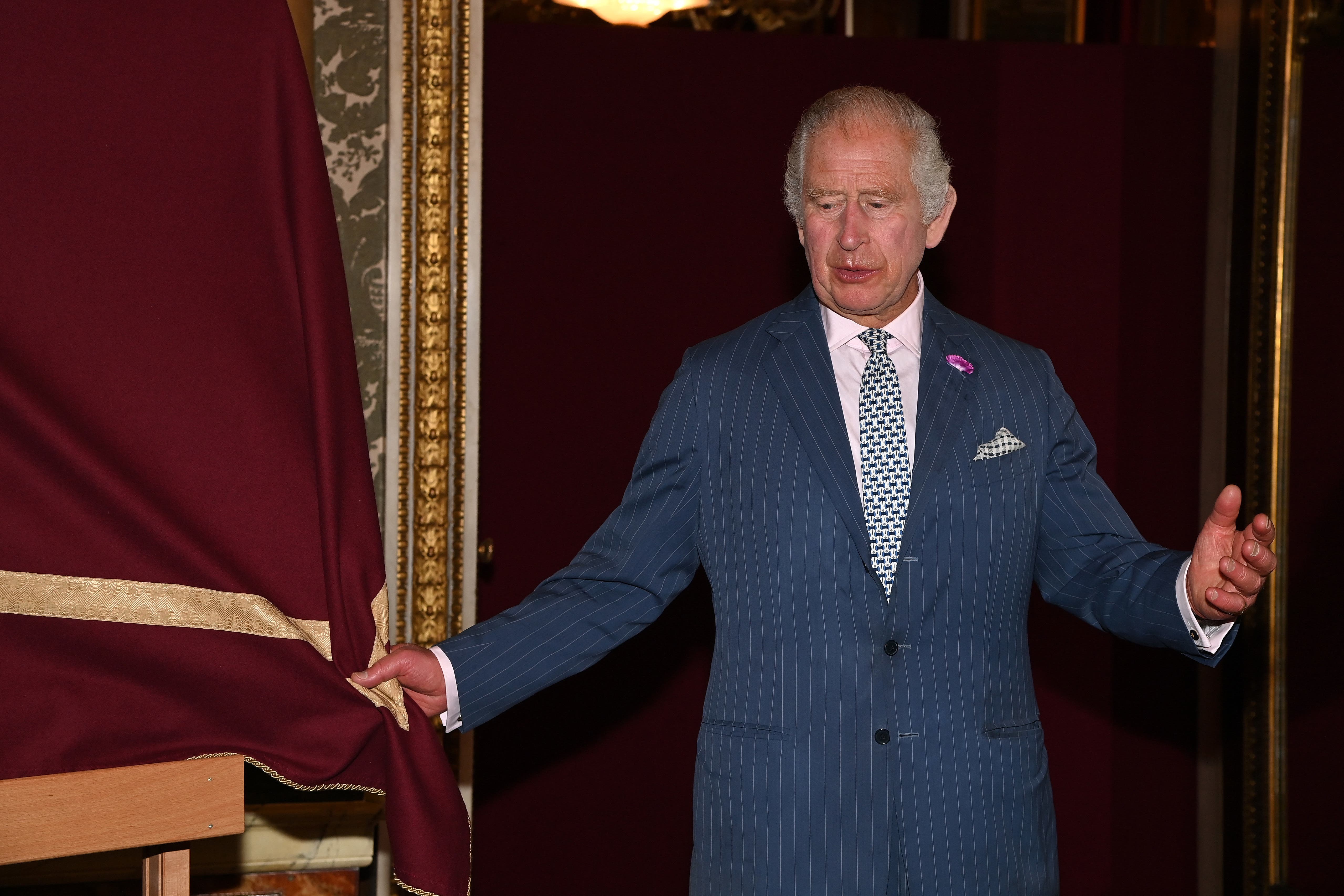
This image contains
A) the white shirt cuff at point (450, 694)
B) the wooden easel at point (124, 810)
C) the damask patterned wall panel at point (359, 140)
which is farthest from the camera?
the damask patterned wall panel at point (359, 140)

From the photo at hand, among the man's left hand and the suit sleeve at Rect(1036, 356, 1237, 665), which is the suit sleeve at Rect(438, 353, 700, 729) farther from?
the man's left hand

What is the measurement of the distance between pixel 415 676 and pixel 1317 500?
2.30 m

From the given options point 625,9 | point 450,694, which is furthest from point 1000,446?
point 625,9

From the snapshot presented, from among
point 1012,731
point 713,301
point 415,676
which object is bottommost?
point 1012,731

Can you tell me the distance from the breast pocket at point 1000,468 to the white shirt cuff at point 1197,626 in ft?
0.86

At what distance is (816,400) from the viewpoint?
1.85 m

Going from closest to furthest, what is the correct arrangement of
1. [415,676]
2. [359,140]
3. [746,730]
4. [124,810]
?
[124,810]
[415,676]
[746,730]
[359,140]

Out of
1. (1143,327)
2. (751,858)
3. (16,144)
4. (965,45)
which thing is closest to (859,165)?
(751,858)

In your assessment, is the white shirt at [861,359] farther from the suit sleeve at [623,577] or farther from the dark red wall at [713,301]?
the dark red wall at [713,301]

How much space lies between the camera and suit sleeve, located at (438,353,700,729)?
183 centimetres

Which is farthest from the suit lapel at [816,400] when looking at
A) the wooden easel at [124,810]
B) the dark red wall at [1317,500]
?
the dark red wall at [1317,500]

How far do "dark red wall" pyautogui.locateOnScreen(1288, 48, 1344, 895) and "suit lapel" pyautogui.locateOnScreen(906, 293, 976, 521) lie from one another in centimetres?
147

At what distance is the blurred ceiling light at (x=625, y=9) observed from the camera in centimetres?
318

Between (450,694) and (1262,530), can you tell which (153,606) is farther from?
(1262,530)
